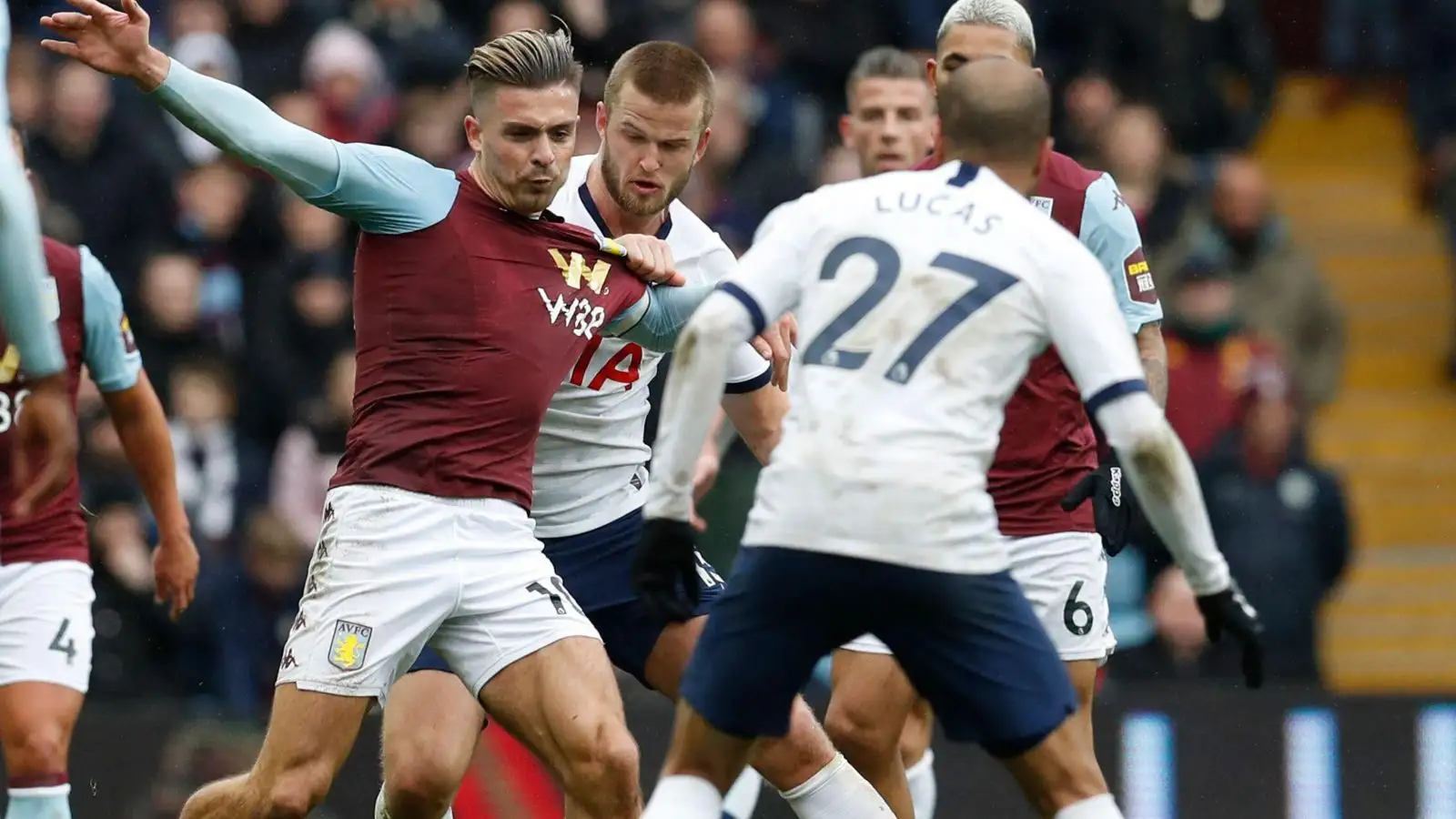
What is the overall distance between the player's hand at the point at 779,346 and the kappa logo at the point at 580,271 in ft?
1.65

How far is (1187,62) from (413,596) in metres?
8.96

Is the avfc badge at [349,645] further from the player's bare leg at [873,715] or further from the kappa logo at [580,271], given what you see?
the player's bare leg at [873,715]

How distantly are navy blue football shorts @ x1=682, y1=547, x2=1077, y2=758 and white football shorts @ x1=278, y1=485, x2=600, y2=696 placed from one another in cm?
85

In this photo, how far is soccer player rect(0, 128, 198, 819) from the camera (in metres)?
6.92

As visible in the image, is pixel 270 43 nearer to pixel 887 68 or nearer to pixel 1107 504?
pixel 887 68

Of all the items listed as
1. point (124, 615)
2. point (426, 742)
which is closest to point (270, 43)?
point (124, 615)

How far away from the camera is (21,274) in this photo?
461 cm

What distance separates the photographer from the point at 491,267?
6156mm

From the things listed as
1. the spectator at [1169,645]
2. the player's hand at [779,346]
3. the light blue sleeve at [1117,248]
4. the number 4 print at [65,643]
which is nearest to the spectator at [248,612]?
the number 4 print at [65,643]

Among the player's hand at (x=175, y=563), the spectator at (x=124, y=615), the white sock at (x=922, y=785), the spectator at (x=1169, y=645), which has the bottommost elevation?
the spectator at (x=1169, y=645)

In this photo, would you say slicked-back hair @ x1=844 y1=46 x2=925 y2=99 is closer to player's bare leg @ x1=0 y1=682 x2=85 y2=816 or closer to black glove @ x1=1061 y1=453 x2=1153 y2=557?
black glove @ x1=1061 y1=453 x2=1153 y2=557

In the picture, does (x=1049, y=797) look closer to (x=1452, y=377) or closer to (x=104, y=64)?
(x=104, y=64)

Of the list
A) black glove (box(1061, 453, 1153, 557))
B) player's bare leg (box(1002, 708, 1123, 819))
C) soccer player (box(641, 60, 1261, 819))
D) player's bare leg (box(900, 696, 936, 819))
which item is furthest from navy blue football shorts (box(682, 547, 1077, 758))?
player's bare leg (box(900, 696, 936, 819))

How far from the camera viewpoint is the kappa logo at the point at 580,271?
20.6 ft
